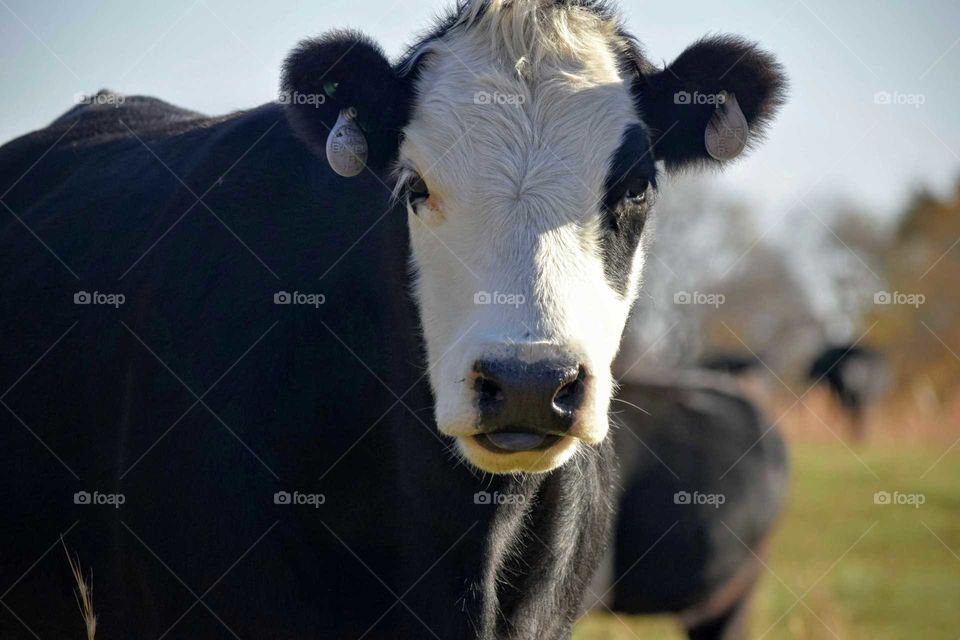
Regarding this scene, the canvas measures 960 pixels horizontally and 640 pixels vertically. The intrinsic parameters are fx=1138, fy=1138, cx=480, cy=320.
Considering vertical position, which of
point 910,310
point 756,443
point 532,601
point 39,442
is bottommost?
point 910,310

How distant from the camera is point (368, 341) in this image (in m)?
4.46

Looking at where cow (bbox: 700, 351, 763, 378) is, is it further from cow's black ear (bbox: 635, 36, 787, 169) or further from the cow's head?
the cow's head

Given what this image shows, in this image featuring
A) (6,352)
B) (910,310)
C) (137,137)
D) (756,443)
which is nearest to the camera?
(6,352)

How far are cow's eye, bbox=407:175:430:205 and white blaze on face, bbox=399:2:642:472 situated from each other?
1.2 inches

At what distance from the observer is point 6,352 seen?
17.3 feet

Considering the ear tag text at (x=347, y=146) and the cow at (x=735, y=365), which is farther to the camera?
the cow at (x=735, y=365)

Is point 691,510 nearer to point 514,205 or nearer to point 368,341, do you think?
point 368,341

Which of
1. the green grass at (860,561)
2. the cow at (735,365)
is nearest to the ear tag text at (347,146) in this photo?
the green grass at (860,561)

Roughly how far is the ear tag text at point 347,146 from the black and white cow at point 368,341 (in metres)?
0.01

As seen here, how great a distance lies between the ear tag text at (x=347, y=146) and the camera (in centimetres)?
435

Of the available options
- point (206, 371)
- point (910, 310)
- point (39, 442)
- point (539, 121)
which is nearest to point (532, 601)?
point (206, 371)

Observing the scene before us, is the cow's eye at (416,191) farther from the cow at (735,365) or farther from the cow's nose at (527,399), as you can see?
the cow at (735,365)

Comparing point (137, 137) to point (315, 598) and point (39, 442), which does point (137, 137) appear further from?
point (315, 598)

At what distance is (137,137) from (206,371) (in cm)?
203
